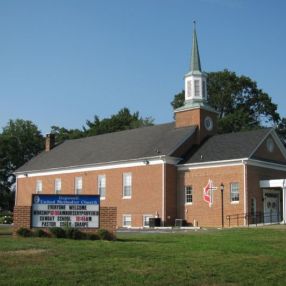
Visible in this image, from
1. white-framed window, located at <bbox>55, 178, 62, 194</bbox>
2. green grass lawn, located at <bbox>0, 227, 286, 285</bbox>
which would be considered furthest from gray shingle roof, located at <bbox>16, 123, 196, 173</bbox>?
green grass lawn, located at <bbox>0, 227, 286, 285</bbox>

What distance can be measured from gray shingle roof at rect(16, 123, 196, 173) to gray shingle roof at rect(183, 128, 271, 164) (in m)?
1.92

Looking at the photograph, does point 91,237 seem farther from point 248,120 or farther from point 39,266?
point 248,120

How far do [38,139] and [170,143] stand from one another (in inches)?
1746

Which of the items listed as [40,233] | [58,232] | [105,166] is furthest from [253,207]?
[40,233]

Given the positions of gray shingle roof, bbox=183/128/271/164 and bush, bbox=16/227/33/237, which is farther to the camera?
gray shingle roof, bbox=183/128/271/164

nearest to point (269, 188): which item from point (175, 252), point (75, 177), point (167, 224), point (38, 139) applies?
point (167, 224)

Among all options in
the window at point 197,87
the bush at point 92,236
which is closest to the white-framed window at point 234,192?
the window at point 197,87

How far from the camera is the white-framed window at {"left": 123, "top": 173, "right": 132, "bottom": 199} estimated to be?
45.8m

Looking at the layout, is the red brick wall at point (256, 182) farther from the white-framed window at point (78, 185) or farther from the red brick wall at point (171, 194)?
the white-framed window at point (78, 185)

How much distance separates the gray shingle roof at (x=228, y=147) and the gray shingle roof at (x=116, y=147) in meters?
1.92

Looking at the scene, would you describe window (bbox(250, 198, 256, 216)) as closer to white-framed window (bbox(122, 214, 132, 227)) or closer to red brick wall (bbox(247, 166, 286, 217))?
red brick wall (bbox(247, 166, 286, 217))

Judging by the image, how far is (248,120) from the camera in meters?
72.6

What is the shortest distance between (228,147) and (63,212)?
77.2ft

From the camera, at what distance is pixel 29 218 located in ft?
66.7
